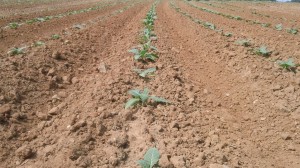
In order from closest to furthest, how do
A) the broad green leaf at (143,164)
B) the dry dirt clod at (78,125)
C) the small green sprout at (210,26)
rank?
the broad green leaf at (143,164) < the dry dirt clod at (78,125) < the small green sprout at (210,26)

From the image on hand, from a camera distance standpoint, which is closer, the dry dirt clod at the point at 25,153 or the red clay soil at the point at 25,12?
the dry dirt clod at the point at 25,153

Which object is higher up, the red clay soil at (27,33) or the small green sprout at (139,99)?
the small green sprout at (139,99)

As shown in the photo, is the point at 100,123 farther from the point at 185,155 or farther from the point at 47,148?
the point at 185,155

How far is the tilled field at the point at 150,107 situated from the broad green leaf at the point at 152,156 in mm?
104

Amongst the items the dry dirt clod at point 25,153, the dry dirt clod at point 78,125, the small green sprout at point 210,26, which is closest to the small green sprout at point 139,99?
the dry dirt clod at point 78,125

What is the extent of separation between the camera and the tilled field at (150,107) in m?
2.67

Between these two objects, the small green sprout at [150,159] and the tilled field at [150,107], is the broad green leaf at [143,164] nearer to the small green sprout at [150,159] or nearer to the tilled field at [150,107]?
the small green sprout at [150,159]

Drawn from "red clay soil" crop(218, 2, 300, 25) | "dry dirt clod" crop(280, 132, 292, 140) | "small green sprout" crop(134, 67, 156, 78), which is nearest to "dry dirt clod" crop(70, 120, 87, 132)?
"small green sprout" crop(134, 67, 156, 78)

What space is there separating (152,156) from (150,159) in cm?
4

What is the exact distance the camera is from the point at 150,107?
3342mm

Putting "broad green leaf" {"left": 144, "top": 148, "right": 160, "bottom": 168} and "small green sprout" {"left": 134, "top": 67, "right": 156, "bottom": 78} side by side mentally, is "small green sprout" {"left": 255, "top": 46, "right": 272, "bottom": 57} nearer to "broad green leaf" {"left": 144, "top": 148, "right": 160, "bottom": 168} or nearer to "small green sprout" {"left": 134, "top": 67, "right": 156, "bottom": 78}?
"small green sprout" {"left": 134, "top": 67, "right": 156, "bottom": 78}

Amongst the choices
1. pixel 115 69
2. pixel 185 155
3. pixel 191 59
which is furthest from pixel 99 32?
pixel 185 155

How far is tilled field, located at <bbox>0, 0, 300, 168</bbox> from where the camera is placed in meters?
2.67

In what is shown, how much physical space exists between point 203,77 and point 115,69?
5.62ft
